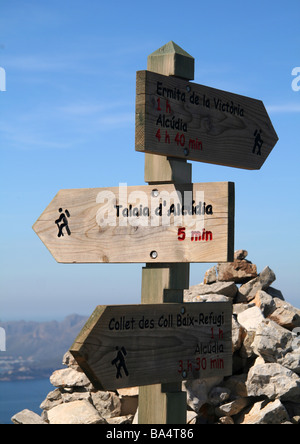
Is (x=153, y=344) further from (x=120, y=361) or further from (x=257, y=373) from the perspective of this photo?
(x=257, y=373)

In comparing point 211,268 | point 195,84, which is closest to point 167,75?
point 195,84

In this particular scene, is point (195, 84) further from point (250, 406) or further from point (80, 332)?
point (250, 406)

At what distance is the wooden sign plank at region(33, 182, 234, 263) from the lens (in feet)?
15.3

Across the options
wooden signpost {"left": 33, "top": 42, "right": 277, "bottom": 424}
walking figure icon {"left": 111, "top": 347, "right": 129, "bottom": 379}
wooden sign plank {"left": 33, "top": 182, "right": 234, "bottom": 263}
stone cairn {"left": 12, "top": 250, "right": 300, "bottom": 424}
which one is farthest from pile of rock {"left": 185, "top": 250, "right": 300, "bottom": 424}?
walking figure icon {"left": 111, "top": 347, "right": 129, "bottom": 379}

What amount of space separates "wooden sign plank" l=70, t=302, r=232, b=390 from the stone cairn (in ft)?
13.2

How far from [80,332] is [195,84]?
2.36m

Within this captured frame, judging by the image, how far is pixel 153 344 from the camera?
4.59 meters

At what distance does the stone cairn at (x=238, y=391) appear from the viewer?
9062 mm

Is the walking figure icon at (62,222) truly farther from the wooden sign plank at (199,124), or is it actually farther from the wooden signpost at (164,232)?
the wooden sign plank at (199,124)

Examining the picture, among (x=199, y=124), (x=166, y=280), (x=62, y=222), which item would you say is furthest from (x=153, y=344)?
(x=199, y=124)

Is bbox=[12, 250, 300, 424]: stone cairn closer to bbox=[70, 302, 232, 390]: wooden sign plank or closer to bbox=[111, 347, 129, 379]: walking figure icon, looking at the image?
bbox=[70, 302, 232, 390]: wooden sign plank

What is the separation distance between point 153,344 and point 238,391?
17.2 feet

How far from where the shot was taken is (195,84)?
5.24m
